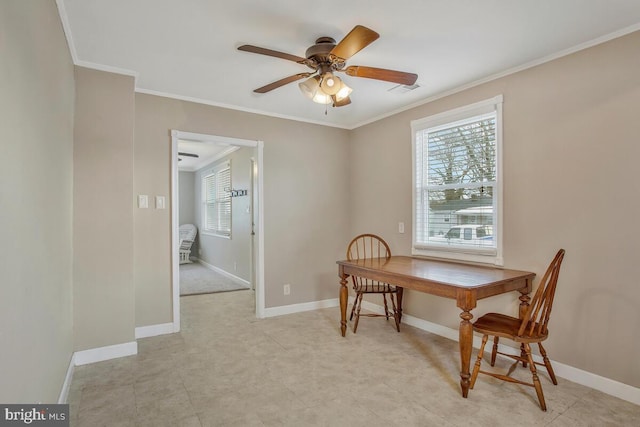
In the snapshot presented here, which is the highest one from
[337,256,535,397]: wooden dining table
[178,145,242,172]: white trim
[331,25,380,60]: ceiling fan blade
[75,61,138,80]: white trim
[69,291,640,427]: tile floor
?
[75,61,138,80]: white trim

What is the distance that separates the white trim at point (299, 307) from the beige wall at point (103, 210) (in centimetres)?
154

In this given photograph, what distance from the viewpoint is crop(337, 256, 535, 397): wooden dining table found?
2.29 meters

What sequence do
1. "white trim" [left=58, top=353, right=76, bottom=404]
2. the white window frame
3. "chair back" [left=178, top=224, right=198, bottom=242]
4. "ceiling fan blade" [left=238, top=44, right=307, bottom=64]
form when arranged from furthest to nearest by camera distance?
"chair back" [left=178, top=224, right=198, bottom=242] < the white window frame < "white trim" [left=58, top=353, right=76, bottom=404] < "ceiling fan blade" [left=238, top=44, right=307, bottom=64]

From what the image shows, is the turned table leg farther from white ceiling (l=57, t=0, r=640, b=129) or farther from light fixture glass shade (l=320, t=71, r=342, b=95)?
white ceiling (l=57, t=0, r=640, b=129)

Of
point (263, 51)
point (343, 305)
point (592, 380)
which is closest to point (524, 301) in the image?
point (592, 380)

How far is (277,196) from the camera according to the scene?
4199mm

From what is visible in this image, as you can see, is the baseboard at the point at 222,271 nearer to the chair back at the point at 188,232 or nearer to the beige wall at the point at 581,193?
the chair back at the point at 188,232

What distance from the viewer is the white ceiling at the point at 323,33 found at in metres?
2.06

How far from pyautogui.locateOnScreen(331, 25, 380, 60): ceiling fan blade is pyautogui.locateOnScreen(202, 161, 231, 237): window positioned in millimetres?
4892

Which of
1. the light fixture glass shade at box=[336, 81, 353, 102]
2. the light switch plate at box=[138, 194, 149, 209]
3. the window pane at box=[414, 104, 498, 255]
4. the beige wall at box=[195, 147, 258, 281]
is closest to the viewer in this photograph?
the light fixture glass shade at box=[336, 81, 353, 102]

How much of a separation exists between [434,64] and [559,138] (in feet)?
3.65

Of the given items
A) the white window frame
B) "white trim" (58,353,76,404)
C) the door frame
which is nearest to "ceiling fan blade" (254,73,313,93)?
the door frame

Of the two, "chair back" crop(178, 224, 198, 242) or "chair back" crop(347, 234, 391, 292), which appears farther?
"chair back" crop(178, 224, 198, 242)

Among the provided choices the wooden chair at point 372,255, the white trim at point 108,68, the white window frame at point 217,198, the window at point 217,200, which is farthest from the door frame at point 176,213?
the window at point 217,200
